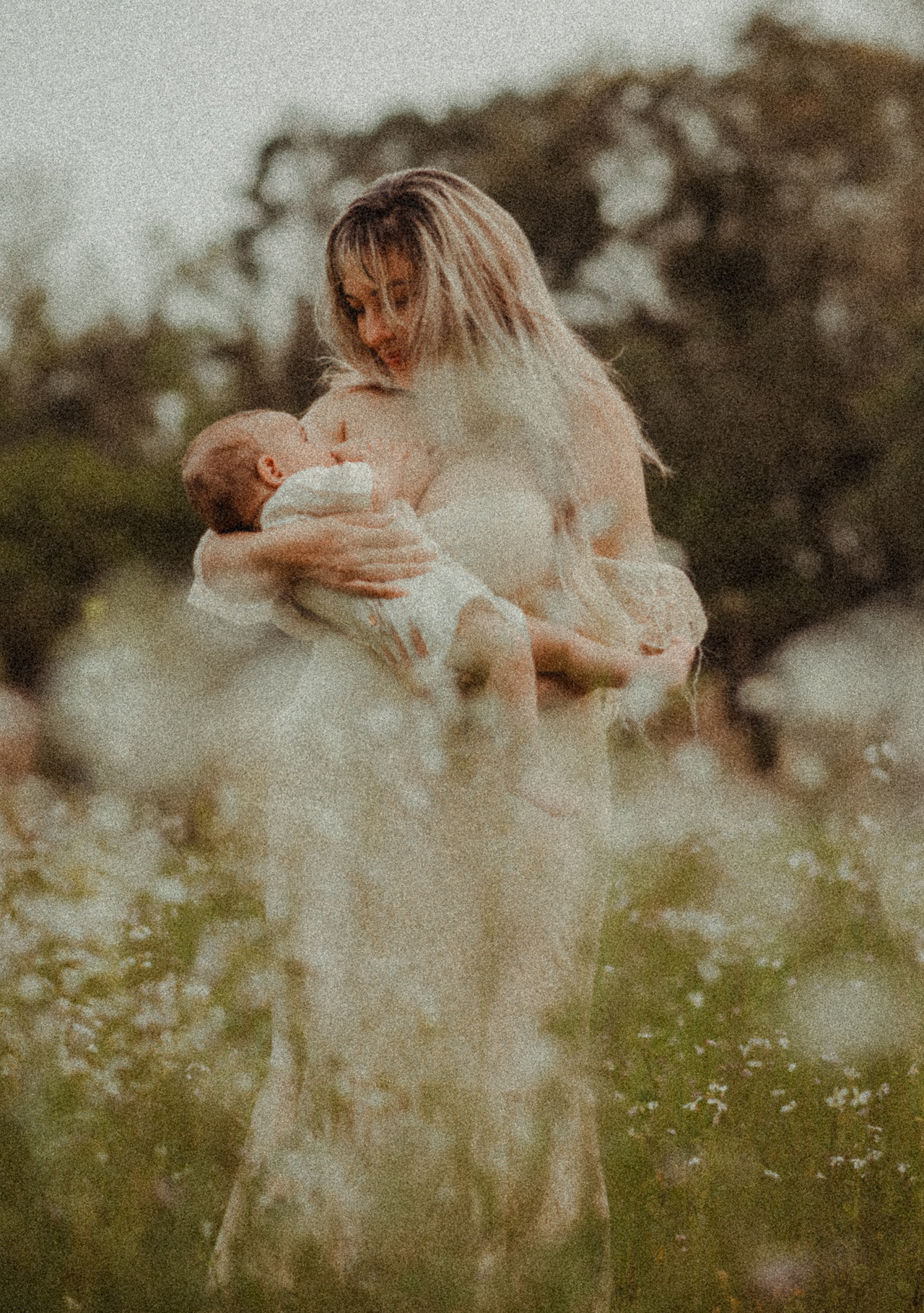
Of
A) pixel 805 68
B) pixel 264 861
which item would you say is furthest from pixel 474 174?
pixel 264 861

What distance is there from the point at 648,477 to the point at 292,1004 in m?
9.82

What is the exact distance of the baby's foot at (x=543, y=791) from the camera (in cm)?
270

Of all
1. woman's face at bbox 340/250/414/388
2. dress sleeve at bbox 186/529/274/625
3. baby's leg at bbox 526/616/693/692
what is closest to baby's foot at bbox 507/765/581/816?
baby's leg at bbox 526/616/693/692

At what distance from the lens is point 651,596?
3092 mm

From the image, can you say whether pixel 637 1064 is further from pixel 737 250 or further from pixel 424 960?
pixel 737 250

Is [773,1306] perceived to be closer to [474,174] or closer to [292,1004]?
[292,1004]

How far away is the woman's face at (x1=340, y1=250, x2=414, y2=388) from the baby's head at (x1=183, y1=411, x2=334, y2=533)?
247 mm

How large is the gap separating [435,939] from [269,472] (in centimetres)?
93

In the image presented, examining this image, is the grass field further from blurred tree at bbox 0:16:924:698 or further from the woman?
blurred tree at bbox 0:16:924:698

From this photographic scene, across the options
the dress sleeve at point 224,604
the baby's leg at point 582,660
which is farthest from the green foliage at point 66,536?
the baby's leg at point 582,660

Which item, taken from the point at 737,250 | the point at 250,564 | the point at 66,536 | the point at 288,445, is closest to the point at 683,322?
the point at 737,250

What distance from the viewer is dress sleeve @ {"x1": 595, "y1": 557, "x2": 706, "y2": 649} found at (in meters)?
3.07

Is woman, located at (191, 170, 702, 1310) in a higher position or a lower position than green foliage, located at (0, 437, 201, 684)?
higher

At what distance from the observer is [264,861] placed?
359 cm
